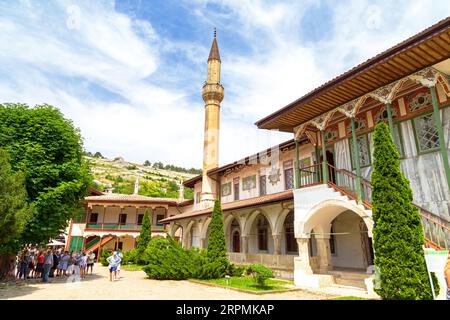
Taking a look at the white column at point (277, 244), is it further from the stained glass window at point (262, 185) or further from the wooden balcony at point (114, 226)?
the wooden balcony at point (114, 226)

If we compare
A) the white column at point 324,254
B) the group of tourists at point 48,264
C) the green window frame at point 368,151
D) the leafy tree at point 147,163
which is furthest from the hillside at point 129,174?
the green window frame at point 368,151

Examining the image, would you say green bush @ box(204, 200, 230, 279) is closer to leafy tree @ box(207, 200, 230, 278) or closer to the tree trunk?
leafy tree @ box(207, 200, 230, 278)

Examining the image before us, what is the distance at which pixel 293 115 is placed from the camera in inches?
427

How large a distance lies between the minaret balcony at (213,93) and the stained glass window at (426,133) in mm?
18296

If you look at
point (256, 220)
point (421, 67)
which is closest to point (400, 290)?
point (421, 67)

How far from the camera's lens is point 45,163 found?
11.1 m

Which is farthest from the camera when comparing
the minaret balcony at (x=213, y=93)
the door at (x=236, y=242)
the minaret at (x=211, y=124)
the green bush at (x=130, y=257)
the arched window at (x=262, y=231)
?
the minaret balcony at (x=213, y=93)

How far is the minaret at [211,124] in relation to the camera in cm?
2216

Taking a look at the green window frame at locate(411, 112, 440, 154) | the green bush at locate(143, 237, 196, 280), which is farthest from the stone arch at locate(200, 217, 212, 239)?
the green window frame at locate(411, 112, 440, 154)

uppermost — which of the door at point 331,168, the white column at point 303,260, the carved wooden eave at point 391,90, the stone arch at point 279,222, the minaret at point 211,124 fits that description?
the minaret at point 211,124

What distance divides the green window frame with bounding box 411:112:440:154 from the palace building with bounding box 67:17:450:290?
26 millimetres

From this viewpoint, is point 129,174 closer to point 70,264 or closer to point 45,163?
point 70,264

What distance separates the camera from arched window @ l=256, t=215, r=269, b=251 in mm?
16797

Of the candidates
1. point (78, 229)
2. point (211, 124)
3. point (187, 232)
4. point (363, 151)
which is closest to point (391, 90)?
point (363, 151)
